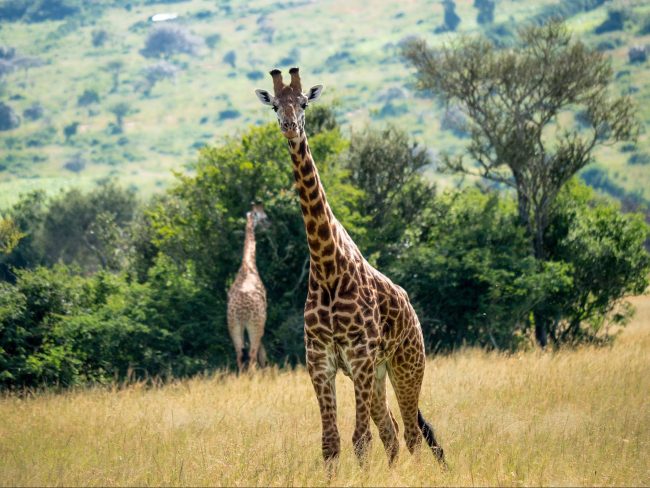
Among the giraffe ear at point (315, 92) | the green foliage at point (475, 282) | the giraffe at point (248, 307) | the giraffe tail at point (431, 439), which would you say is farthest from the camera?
the green foliage at point (475, 282)

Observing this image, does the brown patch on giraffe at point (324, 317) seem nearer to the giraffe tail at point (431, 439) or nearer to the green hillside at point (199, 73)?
the giraffe tail at point (431, 439)

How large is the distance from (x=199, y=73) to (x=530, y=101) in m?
139

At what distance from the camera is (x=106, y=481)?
26.6 feet

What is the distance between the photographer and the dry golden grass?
8.37 meters

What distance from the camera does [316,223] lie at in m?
8.87

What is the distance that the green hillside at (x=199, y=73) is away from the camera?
10662 cm

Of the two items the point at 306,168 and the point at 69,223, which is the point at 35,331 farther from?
the point at 69,223

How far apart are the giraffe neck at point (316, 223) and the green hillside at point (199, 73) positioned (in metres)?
69.7

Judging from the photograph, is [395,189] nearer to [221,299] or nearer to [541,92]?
[541,92]

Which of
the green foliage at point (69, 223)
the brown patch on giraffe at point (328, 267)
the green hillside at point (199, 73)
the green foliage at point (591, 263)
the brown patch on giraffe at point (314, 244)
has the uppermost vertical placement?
the brown patch on giraffe at point (314, 244)

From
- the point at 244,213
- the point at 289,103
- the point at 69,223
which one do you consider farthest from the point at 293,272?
the point at 69,223

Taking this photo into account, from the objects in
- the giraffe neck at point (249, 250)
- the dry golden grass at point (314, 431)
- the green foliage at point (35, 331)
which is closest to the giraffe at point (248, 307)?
the giraffe neck at point (249, 250)

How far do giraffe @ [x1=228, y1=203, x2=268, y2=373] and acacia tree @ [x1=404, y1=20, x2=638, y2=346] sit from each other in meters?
6.46

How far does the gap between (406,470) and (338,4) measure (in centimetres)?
19367
